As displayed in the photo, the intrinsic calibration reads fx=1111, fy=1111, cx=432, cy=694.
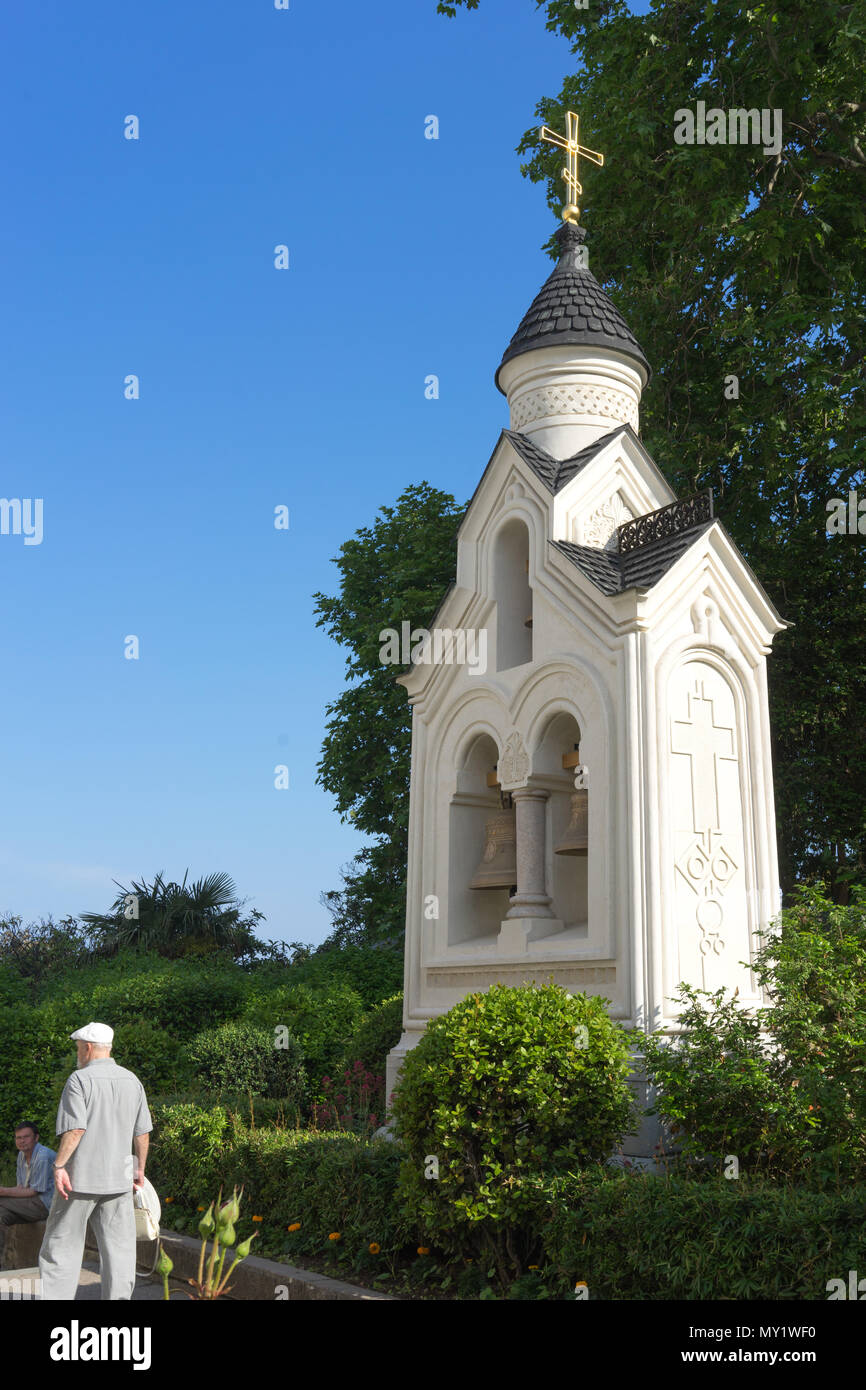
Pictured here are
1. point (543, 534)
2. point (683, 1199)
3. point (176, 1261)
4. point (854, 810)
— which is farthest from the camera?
point (854, 810)

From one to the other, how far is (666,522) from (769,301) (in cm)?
965

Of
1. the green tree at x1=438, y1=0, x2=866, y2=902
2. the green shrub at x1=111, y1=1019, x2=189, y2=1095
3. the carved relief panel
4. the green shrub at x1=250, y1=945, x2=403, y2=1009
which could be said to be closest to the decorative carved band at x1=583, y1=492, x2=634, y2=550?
the carved relief panel

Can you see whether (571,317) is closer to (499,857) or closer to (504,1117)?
(499,857)

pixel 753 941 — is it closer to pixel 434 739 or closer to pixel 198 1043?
pixel 434 739

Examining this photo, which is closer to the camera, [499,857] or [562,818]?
[562,818]

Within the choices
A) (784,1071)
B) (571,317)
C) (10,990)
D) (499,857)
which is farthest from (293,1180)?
(10,990)

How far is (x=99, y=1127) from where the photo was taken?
6719 mm

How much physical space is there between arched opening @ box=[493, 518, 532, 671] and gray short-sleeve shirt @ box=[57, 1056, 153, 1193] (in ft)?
18.1

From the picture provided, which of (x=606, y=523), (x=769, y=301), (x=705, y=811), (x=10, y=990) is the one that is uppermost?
(x=769, y=301)

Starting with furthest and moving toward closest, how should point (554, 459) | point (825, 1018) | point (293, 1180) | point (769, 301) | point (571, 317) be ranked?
point (769, 301), point (571, 317), point (554, 459), point (293, 1180), point (825, 1018)

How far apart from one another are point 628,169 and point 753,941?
13158 millimetres

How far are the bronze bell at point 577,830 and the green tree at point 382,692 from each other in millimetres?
11075

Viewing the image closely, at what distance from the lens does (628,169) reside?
17.5 metres

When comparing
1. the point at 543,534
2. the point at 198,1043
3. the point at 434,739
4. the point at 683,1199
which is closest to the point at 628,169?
the point at 543,534
